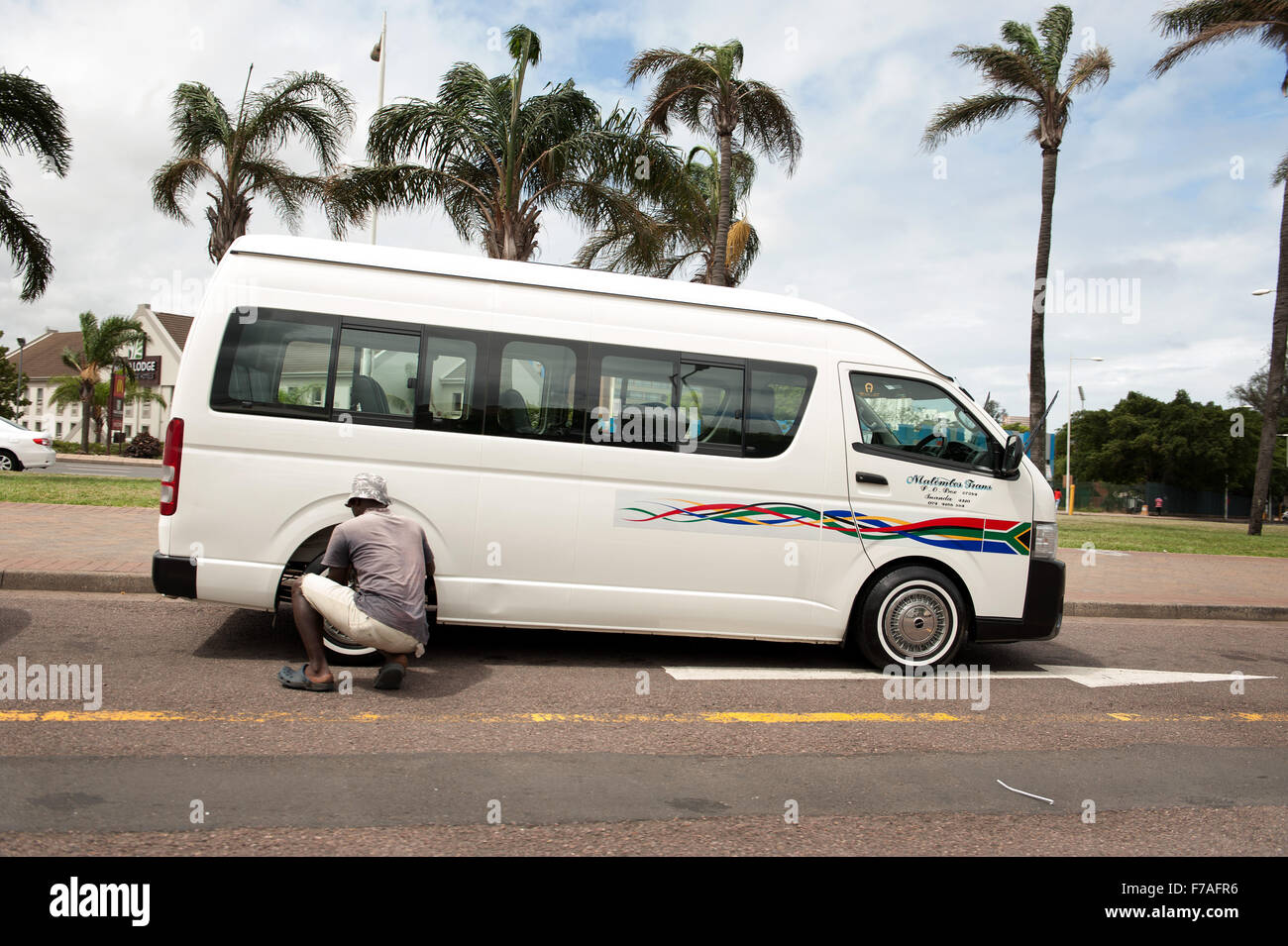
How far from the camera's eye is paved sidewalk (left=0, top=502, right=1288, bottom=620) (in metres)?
8.04

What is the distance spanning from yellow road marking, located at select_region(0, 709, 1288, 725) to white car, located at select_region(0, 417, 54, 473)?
21357 mm

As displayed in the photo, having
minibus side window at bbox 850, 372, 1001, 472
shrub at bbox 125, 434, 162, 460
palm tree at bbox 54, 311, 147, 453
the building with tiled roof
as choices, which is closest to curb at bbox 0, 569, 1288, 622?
minibus side window at bbox 850, 372, 1001, 472

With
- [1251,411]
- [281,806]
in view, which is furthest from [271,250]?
[1251,411]

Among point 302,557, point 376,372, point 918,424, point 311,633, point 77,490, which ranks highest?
point 376,372

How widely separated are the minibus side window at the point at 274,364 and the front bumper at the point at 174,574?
0.97 metres

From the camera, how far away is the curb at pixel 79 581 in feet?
25.8

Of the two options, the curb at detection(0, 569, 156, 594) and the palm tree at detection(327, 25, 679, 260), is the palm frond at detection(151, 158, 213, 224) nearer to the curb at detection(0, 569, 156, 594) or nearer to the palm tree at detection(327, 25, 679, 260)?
the palm tree at detection(327, 25, 679, 260)

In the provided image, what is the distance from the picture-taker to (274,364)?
6035mm

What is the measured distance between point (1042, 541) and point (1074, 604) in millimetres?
3998

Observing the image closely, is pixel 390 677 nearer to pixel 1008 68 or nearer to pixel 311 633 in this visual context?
pixel 311 633

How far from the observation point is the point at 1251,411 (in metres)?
64.9

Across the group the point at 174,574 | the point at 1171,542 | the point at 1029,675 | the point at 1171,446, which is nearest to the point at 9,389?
the point at 1171,542

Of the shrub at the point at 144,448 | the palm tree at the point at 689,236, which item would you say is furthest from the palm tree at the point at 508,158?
the shrub at the point at 144,448
